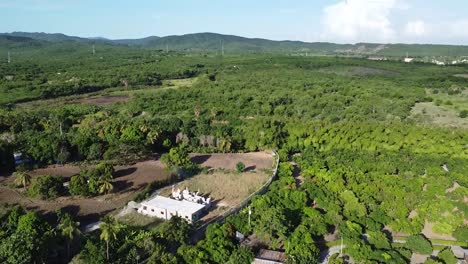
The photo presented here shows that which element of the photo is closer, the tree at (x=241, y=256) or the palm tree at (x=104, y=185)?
the tree at (x=241, y=256)

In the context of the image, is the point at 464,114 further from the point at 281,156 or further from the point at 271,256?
the point at 271,256

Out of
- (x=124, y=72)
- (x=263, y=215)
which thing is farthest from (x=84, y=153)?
(x=124, y=72)

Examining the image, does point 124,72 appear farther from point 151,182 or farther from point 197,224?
point 197,224

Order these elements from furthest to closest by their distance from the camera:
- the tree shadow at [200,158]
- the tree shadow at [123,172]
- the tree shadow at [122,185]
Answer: the tree shadow at [200,158]
the tree shadow at [123,172]
the tree shadow at [122,185]

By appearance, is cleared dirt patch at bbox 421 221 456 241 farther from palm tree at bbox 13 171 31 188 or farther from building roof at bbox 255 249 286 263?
palm tree at bbox 13 171 31 188

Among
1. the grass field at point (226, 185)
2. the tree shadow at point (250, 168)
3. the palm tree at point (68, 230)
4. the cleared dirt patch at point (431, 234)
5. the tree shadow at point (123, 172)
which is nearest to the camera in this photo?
the palm tree at point (68, 230)

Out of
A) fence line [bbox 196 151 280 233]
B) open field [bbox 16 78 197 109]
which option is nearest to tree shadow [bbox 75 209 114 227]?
fence line [bbox 196 151 280 233]

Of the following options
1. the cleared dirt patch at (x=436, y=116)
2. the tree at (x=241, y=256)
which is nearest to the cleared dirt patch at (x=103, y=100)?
the cleared dirt patch at (x=436, y=116)

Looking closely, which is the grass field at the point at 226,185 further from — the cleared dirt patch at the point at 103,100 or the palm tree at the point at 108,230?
the cleared dirt patch at the point at 103,100
